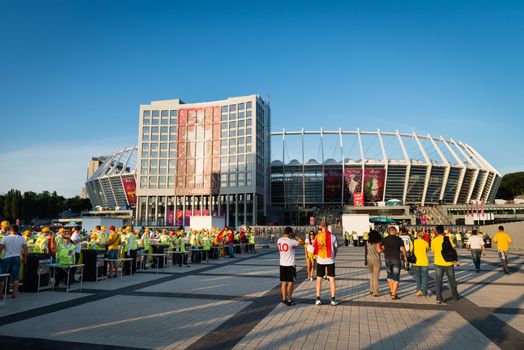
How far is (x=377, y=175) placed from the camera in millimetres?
93438

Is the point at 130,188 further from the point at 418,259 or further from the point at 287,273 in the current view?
the point at 418,259

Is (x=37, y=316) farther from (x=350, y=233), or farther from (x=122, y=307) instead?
(x=350, y=233)

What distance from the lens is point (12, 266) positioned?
9727 mm

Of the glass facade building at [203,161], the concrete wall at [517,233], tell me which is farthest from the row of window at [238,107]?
the concrete wall at [517,233]

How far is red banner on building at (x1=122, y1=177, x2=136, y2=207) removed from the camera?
337ft

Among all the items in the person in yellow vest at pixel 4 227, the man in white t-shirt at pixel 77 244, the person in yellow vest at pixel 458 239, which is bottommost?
the person in yellow vest at pixel 458 239

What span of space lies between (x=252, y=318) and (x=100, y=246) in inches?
407

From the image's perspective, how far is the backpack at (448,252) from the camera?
9.64 metres

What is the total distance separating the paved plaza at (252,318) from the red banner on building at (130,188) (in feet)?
315

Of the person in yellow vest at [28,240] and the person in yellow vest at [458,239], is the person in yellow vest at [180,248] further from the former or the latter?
the person in yellow vest at [458,239]

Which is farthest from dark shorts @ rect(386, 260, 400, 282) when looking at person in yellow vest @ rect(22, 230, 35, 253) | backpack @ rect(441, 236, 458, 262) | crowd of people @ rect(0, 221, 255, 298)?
person in yellow vest @ rect(22, 230, 35, 253)

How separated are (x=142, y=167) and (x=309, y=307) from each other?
295 ft

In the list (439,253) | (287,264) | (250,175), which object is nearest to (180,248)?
(287,264)

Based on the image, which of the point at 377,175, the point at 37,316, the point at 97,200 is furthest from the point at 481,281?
the point at 97,200
